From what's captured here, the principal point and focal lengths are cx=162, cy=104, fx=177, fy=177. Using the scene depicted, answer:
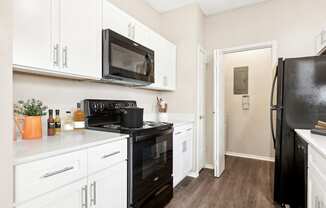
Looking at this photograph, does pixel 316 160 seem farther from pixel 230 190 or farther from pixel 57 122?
pixel 57 122

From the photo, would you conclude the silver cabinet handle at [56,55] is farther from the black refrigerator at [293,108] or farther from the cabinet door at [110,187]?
the black refrigerator at [293,108]

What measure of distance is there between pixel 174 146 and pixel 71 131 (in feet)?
4.00

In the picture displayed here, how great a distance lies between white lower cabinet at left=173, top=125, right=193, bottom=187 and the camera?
7.59 ft

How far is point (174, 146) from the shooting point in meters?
2.28

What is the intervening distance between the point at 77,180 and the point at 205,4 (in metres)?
3.01

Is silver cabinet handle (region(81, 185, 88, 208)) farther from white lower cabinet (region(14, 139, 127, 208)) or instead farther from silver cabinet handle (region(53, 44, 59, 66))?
silver cabinet handle (region(53, 44, 59, 66))

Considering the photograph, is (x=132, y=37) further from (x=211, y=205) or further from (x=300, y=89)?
(x=211, y=205)

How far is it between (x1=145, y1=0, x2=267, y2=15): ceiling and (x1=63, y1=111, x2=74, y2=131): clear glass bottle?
6.98ft

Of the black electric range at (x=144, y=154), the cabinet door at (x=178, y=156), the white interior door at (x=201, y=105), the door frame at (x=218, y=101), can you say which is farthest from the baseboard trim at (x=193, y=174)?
the black electric range at (x=144, y=154)

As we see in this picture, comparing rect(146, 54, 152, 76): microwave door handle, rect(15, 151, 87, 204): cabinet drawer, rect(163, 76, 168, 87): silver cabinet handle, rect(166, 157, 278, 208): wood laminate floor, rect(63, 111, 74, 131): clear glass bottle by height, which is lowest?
rect(166, 157, 278, 208): wood laminate floor

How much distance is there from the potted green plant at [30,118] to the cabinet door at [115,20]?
0.95 meters

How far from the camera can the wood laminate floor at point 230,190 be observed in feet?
6.79

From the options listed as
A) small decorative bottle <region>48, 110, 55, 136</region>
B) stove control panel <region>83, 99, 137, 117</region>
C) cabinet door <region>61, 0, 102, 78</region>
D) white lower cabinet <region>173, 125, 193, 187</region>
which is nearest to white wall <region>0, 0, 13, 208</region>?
cabinet door <region>61, 0, 102, 78</region>

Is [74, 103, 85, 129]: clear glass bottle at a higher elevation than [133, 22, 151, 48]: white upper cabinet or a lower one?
lower
